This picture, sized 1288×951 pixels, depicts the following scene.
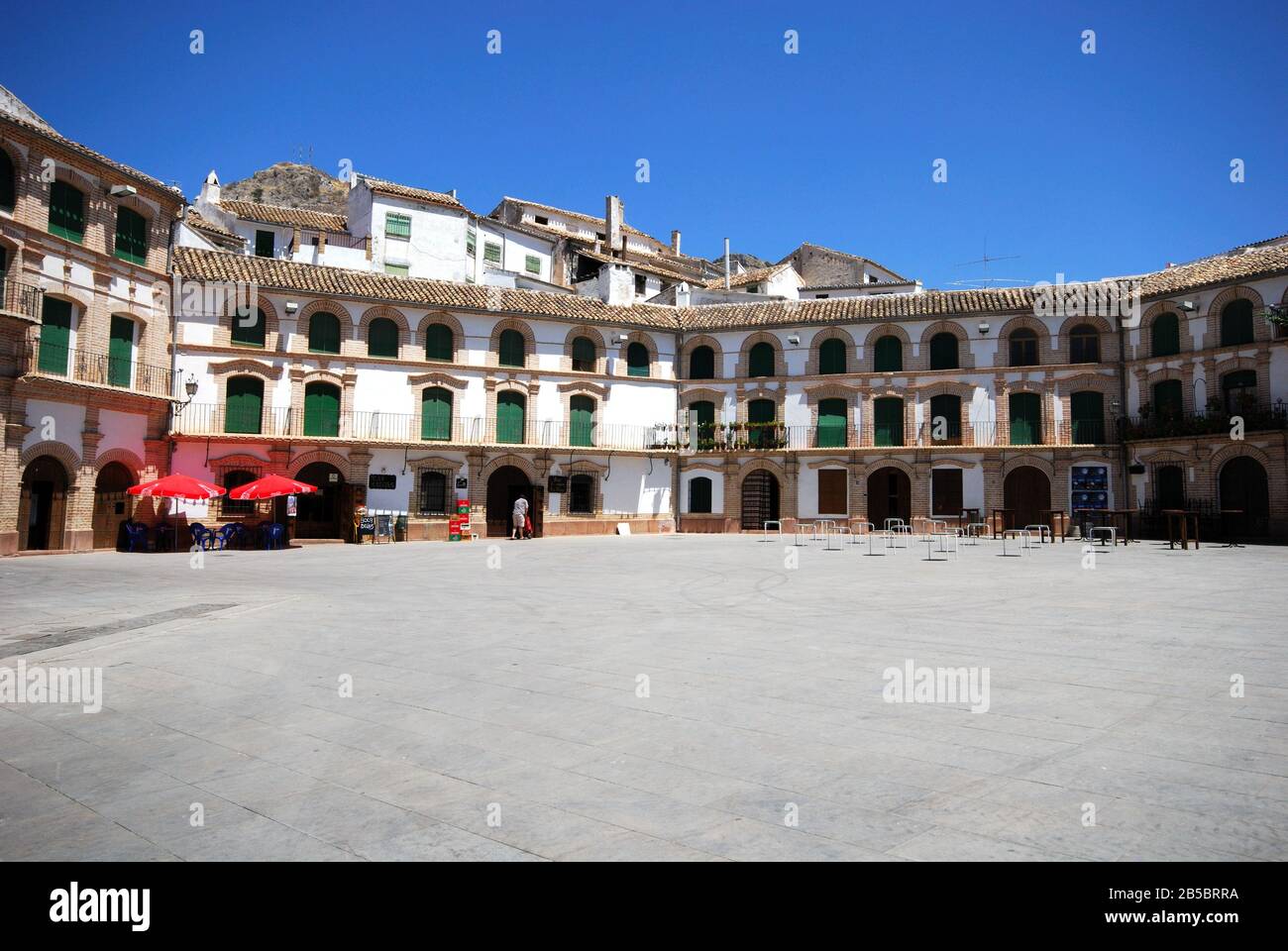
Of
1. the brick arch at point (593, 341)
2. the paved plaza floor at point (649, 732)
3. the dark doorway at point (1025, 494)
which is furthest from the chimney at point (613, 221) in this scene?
the paved plaza floor at point (649, 732)

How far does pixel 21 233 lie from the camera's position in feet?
66.4

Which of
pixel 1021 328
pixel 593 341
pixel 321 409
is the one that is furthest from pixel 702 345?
pixel 321 409

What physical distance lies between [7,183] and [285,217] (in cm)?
2084

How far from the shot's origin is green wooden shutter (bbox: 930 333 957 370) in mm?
33438

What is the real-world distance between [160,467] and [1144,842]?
27.9 metres

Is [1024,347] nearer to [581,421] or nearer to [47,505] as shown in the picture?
[581,421]

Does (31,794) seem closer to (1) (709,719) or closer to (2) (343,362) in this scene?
(1) (709,719)

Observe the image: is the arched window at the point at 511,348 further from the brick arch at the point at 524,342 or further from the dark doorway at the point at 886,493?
the dark doorway at the point at 886,493

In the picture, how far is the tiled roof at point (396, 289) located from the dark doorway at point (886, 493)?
1116 cm

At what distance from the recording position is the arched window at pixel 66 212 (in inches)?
839

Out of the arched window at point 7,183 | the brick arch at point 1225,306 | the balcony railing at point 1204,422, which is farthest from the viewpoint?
the brick arch at point 1225,306

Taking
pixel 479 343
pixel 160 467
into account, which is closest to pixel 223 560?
pixel 160 467

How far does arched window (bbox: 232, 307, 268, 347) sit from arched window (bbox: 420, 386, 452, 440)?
6.04m

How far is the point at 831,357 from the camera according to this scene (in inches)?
1366
